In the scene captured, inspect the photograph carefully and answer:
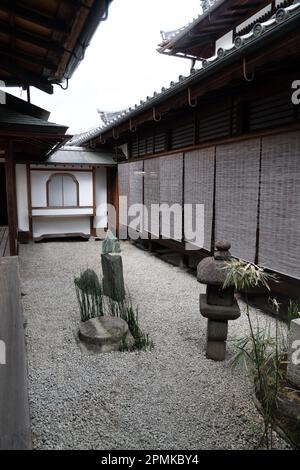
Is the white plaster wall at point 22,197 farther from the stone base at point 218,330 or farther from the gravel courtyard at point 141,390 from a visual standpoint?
the stone base at point 218,330

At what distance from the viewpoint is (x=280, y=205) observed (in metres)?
3.83

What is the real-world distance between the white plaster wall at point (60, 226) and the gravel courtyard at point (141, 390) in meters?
5.72

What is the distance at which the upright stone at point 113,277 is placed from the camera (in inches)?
176

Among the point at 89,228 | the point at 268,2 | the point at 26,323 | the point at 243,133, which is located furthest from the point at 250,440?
the point at 89,228

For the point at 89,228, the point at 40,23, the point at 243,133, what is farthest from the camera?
the point at 89,228

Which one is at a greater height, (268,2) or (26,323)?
(268,2)

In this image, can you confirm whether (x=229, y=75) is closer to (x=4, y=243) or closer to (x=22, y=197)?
(x=4, y=243)

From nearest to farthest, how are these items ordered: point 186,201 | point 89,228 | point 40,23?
point 40,23 < point 186,201 < point 89,228

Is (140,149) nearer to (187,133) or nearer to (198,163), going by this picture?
(187,133)

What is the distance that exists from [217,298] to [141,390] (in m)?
1.00

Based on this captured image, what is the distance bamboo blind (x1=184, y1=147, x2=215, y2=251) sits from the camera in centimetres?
524

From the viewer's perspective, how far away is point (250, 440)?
1937 millimetres

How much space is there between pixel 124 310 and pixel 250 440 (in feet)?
6.37
